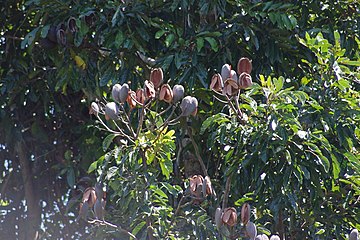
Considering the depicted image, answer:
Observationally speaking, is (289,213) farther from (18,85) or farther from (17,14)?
(17,14)

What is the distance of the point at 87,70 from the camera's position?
14.8 feet

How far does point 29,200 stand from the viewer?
Answer: 513cm

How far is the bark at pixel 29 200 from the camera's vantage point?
16.7 feet

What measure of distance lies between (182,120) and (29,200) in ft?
4.21

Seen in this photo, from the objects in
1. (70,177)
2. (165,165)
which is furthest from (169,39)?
(70,177)

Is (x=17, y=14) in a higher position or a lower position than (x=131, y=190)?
higher

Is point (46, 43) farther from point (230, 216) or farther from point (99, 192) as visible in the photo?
point (230, 216)

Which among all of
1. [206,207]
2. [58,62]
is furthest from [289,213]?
[58,62]

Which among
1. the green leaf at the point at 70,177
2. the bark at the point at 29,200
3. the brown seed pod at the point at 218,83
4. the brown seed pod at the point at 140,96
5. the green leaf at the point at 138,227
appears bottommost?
the bark at the point at 29,200

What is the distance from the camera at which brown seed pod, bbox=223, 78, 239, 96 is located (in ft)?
10.8

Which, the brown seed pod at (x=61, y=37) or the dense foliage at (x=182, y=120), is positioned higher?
the brown seed pod at (x=61, y=37)

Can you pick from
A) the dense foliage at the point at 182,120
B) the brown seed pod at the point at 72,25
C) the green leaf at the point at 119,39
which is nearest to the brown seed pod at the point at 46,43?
the dense foliage at the point at 182,120

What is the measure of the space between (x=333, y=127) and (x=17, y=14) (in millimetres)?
2038

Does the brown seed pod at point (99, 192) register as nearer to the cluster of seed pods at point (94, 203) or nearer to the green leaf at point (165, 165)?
the cluster of seed pods at point (94, 203)
